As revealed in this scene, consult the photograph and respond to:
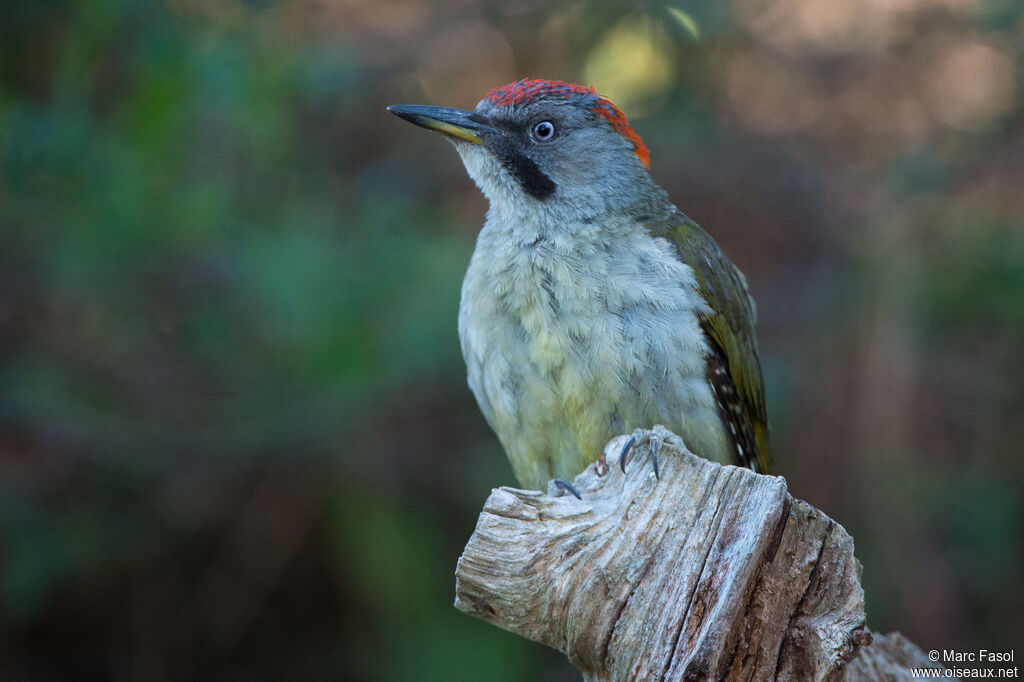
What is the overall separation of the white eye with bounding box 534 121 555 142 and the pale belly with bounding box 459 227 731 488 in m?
0.67

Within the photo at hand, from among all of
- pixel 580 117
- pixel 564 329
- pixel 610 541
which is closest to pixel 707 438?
pixel 564 329

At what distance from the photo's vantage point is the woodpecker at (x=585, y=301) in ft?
12.3

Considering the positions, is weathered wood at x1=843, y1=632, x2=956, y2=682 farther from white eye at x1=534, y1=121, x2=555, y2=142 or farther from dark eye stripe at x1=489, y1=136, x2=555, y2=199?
white eye at x1=534, y1=121, x2=555, y2=142

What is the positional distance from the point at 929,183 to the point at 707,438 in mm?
2524

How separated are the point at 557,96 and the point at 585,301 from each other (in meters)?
1.21

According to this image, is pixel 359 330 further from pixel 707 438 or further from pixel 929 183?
pixel 929 183

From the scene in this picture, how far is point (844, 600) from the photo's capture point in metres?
2.75

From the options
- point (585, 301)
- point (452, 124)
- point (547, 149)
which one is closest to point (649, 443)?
point (585, 301)

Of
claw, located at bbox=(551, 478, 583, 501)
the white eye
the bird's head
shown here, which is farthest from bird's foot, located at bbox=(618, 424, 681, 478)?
the white eye

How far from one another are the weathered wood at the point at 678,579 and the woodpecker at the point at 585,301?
84 cm

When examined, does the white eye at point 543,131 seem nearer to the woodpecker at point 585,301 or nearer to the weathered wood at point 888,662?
the woodpecker at point 585,301

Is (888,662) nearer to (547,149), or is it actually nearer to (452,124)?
(547,149)

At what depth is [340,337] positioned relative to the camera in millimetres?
4750

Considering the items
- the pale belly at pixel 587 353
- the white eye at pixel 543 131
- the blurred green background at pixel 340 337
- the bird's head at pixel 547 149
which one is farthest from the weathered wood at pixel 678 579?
the blurred green background at pixel 340 337
